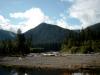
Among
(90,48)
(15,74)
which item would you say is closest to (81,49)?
(90,48)

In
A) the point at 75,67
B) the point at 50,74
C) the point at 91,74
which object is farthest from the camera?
the point at 75,67

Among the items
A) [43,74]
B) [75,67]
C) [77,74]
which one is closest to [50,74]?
[43,74]

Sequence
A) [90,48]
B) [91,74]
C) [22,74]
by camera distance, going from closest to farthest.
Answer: [91,74]
[22,74]
[90,48]

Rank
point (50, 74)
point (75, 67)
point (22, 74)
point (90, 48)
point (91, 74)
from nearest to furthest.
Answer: point (91, 74) < point (50, 74) < point (22, 74) < point (75, 67) < point (90, 48)

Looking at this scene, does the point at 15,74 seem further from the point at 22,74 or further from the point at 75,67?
the point at 75,67

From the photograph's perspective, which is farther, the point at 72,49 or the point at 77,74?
the point at 72,49

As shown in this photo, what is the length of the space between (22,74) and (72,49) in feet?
354

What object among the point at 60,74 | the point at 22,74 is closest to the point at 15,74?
the point at 22,74

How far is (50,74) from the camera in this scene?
80.7m

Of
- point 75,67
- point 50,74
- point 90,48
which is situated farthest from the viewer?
point 90,48

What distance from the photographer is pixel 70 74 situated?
78125mm

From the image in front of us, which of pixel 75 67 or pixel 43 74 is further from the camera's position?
pixel 75 67

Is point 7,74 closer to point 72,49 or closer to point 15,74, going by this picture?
point 15,74

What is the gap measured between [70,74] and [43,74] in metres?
8.83
